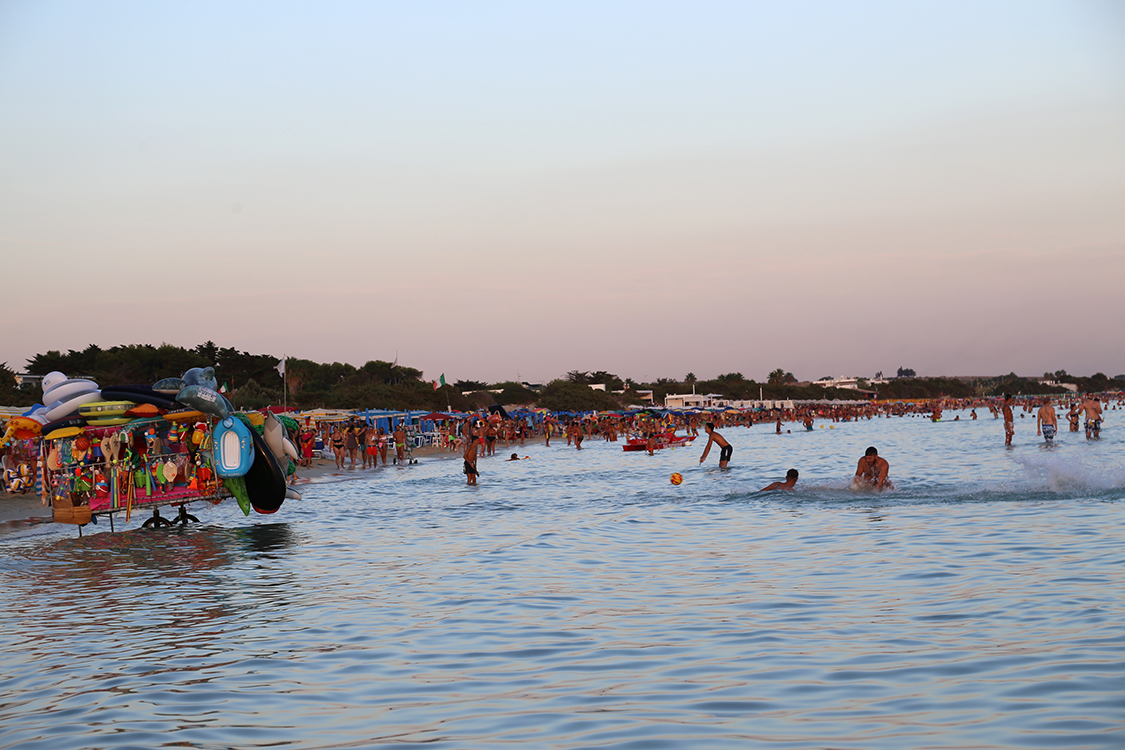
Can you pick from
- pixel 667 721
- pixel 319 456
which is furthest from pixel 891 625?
pixel 319 456

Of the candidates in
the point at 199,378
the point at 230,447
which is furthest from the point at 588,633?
the point at 199,378

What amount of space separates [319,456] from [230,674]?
31.9m

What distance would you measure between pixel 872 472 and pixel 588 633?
11.7m

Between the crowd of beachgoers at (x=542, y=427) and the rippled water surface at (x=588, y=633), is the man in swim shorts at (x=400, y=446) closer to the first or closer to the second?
the crowd of beachgoers at (x=542, y=427)

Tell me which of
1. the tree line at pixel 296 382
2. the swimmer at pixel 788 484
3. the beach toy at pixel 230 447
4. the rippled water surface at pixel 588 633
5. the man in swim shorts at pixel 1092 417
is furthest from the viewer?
the tree line at pixel 296 382

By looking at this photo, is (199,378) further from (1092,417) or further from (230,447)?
(1092,417)

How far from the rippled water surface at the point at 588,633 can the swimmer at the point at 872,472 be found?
2.54 meters

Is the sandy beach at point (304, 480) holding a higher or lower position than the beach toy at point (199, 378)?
lower

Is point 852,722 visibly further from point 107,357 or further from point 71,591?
point 107,357

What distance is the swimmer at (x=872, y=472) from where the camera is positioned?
1681 cm

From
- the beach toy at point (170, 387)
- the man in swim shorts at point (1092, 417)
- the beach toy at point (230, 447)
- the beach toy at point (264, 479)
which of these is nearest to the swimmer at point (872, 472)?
the beach toy at point (264, 479)

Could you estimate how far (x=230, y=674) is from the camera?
229 inches

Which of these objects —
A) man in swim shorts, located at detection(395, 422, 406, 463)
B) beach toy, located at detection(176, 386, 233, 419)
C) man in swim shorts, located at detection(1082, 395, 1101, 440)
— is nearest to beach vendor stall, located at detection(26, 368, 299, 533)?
beach toy, located at detection(176, 386, 233, 419)

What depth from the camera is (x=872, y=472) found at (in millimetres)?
16844
